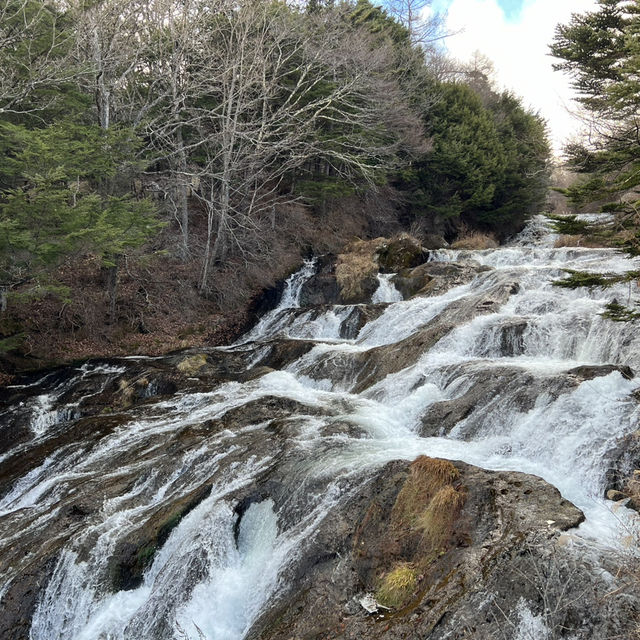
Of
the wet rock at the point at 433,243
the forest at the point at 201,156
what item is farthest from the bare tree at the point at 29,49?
the wet rock at the point at 433,243

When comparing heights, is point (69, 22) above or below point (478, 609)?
above

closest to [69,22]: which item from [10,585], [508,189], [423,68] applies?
[10,585]

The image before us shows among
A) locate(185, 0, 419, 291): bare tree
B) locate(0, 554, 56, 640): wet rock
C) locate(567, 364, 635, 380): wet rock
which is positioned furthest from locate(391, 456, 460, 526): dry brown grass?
locate(185, 0, 419, 291): bare tree

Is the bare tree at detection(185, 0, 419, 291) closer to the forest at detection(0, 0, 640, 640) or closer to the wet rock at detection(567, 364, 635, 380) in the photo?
the forest at detection(0, 0, 640, 640)

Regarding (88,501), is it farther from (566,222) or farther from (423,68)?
(423,68)

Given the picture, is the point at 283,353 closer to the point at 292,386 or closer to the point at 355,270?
the point at 292,386

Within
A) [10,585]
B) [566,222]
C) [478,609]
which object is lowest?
[10,585]

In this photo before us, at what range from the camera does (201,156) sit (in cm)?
1861

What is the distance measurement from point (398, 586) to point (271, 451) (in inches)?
117

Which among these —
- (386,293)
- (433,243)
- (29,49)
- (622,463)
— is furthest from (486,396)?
(433,243)

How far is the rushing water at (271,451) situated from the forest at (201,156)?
3728mm

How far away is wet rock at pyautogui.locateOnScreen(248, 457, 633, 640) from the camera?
3.35 meters

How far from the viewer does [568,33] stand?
1592 cm

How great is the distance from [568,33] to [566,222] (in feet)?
45.3
